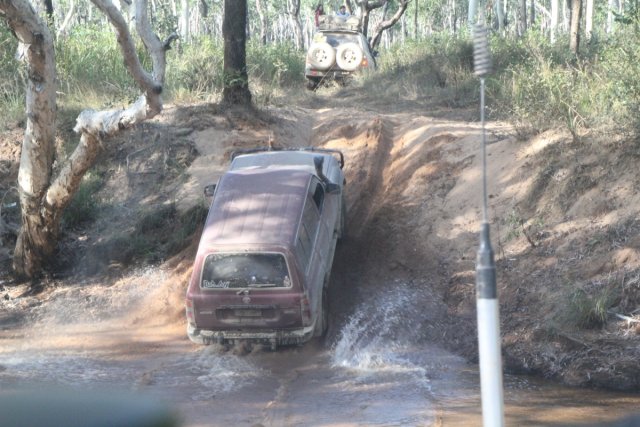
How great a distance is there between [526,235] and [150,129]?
8224mm

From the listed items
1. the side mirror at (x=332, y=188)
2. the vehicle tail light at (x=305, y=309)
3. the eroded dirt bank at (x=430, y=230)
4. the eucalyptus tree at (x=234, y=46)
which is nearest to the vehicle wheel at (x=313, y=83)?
the eroded dirt bank at (x=430, y=230)

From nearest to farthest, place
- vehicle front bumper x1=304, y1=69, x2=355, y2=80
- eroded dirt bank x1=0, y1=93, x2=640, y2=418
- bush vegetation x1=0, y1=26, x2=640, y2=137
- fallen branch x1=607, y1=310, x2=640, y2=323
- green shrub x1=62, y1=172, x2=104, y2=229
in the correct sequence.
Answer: fallen branch x1=607, y1=310, x2=640, y2=323, eroded dirt bank x1=0, y1=93, x2=640, y2=418, bush vegetation x1=0, y1=26, x2=640, y2=137, green shrub x1=62, y1=172, x2=104, y2=229, vehicle front bumper x1=304, y1=69, x2=355, y2=80

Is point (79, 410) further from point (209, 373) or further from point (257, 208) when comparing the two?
point (257, 208)

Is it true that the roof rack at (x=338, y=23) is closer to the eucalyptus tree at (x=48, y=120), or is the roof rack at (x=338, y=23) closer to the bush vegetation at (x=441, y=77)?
the bush vegetation at (x=441, y=77)

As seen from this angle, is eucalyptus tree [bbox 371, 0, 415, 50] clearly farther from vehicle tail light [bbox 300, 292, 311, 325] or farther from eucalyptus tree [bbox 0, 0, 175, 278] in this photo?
vehicle tail light [bbox 300, 292, 311, 325]

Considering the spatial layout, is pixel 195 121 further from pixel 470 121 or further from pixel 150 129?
pixel 470 121

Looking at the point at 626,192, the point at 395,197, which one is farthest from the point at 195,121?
the point at 626,192

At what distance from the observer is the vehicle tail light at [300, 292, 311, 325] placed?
32.0 feet

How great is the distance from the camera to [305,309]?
978 cm

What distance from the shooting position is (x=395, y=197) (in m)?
14.5

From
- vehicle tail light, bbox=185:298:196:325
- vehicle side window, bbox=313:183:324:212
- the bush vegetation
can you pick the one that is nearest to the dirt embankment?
the bush vegetation

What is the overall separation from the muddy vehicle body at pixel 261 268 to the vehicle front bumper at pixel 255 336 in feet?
0.04

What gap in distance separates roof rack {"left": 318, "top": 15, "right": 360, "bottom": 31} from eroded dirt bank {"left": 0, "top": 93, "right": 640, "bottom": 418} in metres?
7.65

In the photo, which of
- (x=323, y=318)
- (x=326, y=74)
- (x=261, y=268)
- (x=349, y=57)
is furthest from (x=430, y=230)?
(x=349, y=57)
